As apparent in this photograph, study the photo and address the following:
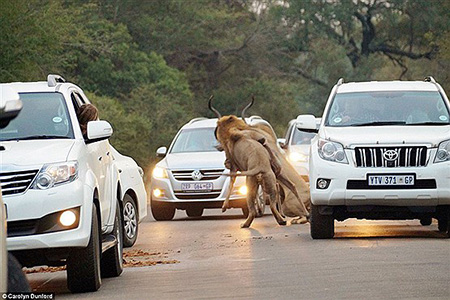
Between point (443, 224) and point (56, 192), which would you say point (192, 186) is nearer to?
point (443, 224)

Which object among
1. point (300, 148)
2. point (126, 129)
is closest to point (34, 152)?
point (300, 148)

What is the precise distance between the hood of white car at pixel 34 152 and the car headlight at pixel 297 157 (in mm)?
13559

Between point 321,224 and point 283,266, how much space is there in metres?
2.98

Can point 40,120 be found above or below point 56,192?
above

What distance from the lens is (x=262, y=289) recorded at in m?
10.7

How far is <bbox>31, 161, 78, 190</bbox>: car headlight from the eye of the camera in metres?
10.6

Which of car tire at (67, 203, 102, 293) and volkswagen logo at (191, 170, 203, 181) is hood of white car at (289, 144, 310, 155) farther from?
car tire at (67, 203, 102, 293)

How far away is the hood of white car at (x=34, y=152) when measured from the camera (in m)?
10.7

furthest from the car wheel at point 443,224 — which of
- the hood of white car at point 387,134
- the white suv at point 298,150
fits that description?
the white suv at point 298,150

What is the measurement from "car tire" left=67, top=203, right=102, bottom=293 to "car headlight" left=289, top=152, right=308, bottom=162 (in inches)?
549

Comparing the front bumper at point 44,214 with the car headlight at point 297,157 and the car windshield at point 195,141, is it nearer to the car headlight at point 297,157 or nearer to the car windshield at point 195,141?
the car windshield at point 195,141

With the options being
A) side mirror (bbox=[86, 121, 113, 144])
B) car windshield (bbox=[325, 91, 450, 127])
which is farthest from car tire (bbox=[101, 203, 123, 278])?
car windshield (bbox=[325, 91, 450, 127])

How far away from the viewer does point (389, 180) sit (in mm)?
→ 14969

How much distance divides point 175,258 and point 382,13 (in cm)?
4759
